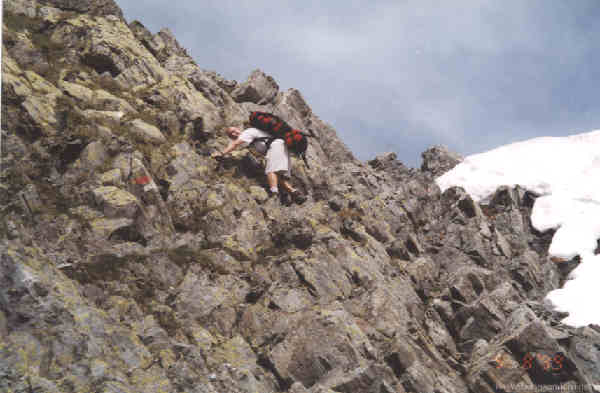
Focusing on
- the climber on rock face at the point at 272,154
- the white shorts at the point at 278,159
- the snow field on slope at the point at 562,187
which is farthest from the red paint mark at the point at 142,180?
the snow field on slope at the point at 562,187

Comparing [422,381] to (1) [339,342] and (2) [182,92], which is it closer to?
(1) [339,342]

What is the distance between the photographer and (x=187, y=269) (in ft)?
34.4

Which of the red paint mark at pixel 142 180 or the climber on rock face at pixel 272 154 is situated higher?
the climber on rock face at pixel 272 154

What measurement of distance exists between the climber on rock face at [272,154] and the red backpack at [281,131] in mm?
233

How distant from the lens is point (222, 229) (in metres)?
12.7

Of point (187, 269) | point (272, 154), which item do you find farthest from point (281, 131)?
point (187, 269)

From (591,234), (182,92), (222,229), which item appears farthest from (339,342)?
(591,234)

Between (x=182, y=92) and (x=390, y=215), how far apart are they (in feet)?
40.9

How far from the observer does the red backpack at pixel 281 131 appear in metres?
16.3

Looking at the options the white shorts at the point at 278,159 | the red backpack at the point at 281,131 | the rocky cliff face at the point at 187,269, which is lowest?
the rocky cliff face at the point at 187,269

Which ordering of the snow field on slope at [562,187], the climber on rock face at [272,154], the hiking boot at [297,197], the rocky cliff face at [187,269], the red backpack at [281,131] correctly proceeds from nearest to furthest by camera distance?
the rocky cliff face at [187,269]
the climber on rock face at [272,154]
the hiking boot at [297,197]
the red backpack at [281,131]
the snow field on slope at [562,187]

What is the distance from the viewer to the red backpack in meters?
16.3

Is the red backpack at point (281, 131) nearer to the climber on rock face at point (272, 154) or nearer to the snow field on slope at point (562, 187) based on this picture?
the climber on rock face at point (272, 154)

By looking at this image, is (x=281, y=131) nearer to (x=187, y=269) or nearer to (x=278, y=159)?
(x=278, y=159)
